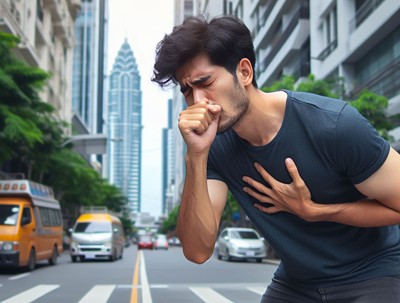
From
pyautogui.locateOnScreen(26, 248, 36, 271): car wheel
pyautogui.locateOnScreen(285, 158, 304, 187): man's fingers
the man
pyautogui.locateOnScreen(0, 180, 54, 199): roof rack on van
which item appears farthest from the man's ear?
pyautogui.locateOnScreen(0, 180, 54, 199): roof rack on van

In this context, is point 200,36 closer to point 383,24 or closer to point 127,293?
point 127,293

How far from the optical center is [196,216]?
1967 mm

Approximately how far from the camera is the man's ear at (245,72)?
198 centimetres

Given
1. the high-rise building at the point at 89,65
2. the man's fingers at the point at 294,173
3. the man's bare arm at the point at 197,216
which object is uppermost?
the high-rise building at the point at 89,65

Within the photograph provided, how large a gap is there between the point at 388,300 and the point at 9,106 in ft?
59.9

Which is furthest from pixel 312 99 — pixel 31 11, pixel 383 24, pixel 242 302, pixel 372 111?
pixel 31 11

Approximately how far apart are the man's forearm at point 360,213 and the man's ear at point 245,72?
49cm

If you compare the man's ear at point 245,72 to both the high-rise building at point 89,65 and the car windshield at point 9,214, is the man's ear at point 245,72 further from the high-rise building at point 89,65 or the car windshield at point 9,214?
the high-rise building at point 89,65

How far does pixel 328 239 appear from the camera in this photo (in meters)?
2.03

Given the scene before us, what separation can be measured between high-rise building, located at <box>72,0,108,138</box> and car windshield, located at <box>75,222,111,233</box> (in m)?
96.4

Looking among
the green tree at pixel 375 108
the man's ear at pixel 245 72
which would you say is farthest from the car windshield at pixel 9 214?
the man's ear at pixel 245 72

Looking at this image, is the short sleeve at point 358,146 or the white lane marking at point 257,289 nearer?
the short sleeve at point 358,146

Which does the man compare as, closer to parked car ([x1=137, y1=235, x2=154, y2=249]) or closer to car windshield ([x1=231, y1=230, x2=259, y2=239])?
car windshield ([x1=231, y1=230, x2=259, y2=239])

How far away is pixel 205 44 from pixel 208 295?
847 cm
